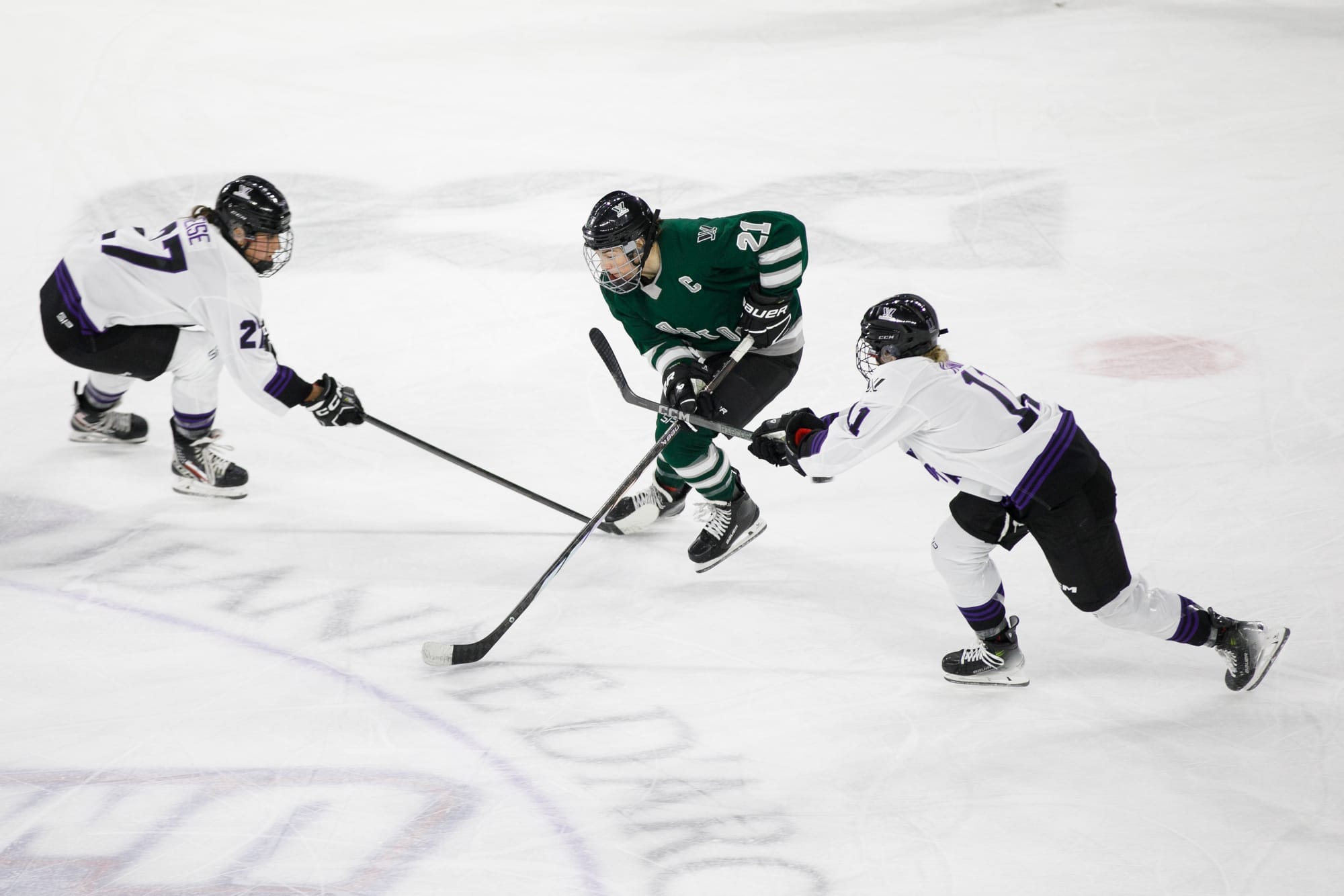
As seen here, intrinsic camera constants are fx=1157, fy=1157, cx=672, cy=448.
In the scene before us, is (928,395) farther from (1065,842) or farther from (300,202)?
(300,202)

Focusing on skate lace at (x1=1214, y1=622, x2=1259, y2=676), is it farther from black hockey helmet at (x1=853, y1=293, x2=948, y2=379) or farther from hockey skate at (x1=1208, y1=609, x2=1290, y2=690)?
black hockey helmet at (x1=853, y1=293, x2=948, y2=379)

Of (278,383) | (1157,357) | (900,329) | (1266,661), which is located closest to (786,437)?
(900,329)

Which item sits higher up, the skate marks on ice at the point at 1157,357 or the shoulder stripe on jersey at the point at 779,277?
the shoulder stripe on jersey at the point at 779,277

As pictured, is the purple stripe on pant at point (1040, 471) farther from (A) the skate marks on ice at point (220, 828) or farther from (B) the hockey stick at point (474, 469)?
(B) the hockey stick at point (474, 469)

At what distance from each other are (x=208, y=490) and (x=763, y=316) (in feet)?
6.65

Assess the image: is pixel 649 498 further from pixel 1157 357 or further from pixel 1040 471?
pixel 1157 357

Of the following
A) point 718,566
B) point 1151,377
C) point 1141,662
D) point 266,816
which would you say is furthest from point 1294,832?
point 1151,377

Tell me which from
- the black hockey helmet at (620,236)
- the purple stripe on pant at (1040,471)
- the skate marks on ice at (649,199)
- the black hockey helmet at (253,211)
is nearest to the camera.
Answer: the purple stripe on pant at (1040,471)

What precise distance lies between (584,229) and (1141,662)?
1909mm

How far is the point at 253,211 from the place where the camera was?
11.6ft

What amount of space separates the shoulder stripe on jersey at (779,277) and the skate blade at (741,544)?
0.76m

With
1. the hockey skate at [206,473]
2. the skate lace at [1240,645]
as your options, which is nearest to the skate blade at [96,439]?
the hockey skate at [206,473]

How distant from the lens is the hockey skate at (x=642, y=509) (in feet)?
12.4

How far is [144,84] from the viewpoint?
7.24 metres
